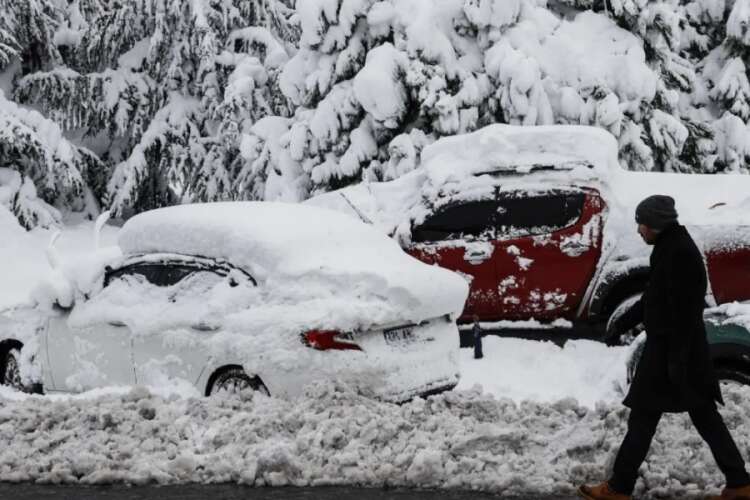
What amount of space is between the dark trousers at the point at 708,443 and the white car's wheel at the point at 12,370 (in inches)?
228

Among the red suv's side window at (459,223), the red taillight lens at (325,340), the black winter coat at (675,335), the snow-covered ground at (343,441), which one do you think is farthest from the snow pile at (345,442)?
the red suv's side window at (459,223)

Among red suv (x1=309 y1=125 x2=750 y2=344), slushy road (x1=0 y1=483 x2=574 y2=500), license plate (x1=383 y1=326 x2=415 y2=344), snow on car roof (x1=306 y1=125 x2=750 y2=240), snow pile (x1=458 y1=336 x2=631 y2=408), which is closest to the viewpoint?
slushy road (x1=0 y1=483 x2=574 y2=500)

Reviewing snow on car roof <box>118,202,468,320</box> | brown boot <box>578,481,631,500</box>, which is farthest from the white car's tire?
brown boot <box>578,481,631,500</box>

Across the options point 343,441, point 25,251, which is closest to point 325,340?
point 343,441

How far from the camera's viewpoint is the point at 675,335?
491cm

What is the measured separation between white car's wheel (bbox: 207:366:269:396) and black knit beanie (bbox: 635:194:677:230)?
325cm

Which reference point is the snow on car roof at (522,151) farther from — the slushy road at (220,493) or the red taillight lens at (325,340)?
the slushy road at (220,493)

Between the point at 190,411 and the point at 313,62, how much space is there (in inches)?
390

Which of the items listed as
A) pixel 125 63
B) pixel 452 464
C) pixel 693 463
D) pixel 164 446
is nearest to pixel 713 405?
pixel 693 463

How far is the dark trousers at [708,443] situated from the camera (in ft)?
16.1

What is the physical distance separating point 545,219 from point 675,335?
5.42m

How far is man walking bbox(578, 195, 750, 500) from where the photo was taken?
4.89 m

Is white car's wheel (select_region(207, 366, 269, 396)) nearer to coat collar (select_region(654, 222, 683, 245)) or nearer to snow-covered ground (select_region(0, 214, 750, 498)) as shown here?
snow-covered ground (select_region(0, 214, 750, 498))

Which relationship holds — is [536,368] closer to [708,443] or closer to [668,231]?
[708,443]
